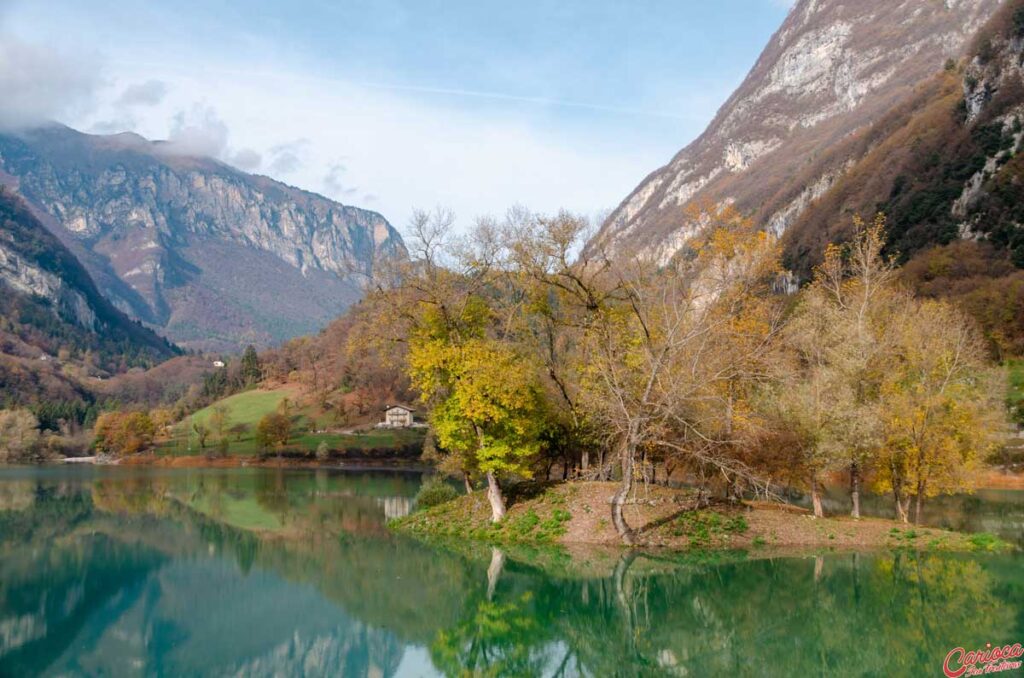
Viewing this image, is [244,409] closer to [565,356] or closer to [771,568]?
[565,356]

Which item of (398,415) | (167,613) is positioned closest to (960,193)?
(398,415)

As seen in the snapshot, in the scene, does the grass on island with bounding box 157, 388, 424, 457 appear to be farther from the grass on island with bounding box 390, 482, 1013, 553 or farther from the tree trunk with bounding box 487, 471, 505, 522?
the grass on island with bounding box 390, 482, 1013, 553

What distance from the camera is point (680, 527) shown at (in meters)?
30.9

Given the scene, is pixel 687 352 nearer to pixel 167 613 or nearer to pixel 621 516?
pixel 621 516

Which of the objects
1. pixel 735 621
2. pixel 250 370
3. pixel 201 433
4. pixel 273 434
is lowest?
pixel 735 621

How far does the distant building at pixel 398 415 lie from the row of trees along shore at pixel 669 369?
9178cm

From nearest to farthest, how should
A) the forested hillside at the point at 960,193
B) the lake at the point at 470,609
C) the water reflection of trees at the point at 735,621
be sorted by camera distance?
1. the water reflection of trees at the point at 735,621
2. the lake at the point at 470,609
3. the forested hillside at the point at 960,193

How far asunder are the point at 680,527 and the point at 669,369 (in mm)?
6363

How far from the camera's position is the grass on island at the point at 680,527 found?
99.0ft

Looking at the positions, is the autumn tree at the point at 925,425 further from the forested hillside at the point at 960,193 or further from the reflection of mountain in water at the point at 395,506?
the forested hillside at the point at 960,193

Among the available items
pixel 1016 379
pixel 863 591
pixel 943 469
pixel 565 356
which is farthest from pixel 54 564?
pixel 1016 379

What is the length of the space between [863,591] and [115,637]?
2007 centimetres

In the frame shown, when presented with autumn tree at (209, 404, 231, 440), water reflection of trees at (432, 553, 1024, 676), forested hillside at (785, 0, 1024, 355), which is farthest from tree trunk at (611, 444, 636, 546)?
→ autumn tree at (209, 404, 231, 440)

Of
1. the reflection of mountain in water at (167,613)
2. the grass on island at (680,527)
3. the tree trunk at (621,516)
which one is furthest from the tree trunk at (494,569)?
the tree trunk at (621,516)
